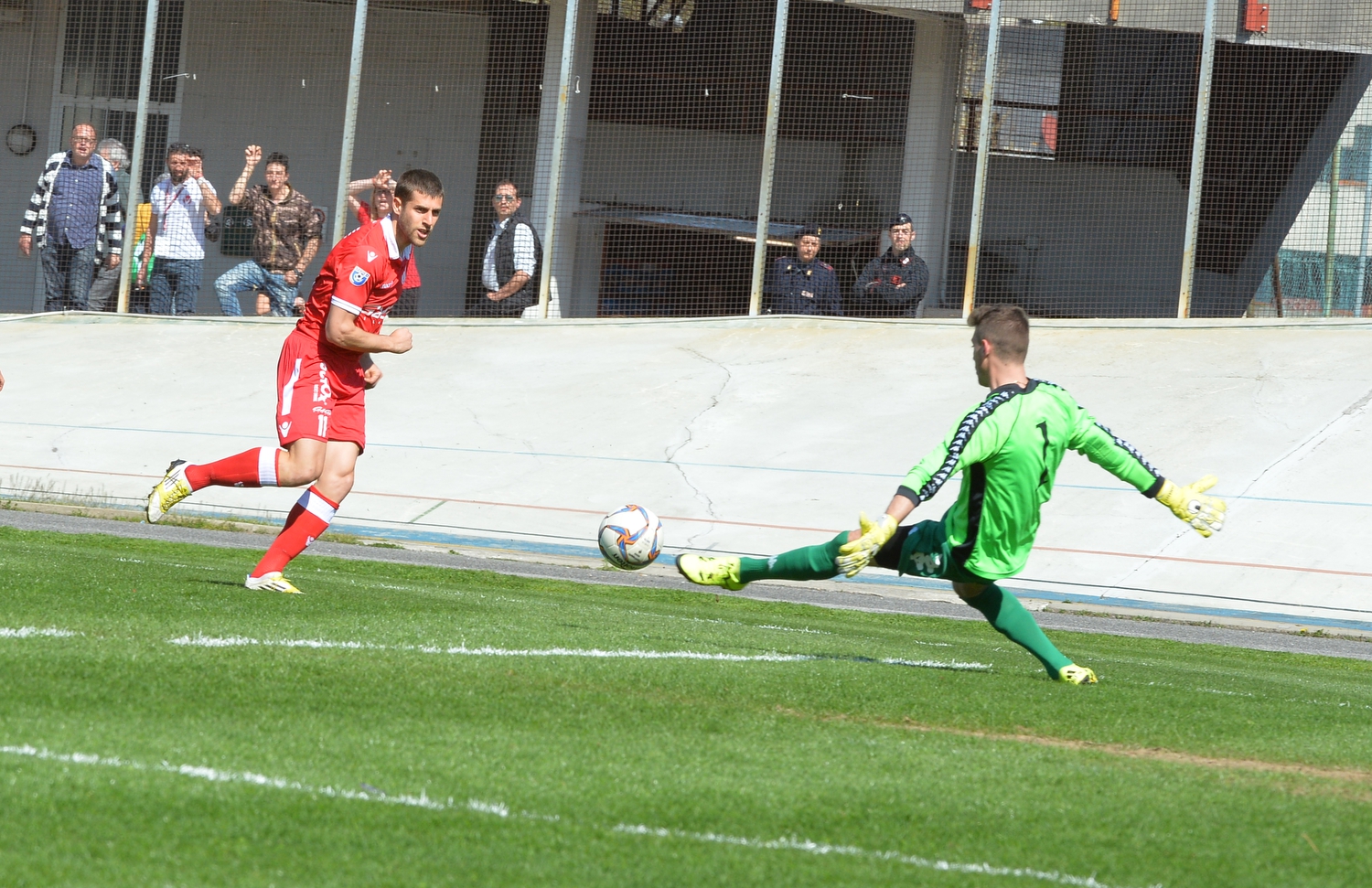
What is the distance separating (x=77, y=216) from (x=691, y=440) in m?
10.1

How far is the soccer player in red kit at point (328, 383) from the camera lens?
8.14 metres

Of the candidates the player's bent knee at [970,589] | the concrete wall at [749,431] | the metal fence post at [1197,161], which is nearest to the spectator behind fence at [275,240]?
the concrete wall at [749,431]

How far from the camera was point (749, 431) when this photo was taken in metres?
17.0

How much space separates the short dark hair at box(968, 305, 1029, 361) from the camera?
22.7ft

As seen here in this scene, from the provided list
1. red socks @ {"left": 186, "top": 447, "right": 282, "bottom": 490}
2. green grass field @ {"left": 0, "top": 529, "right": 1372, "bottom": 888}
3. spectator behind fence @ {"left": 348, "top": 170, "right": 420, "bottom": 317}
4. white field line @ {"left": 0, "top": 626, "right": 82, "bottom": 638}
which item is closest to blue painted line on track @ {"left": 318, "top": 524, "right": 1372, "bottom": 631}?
red socks @ {"left": 186, "top": 447, "right": 282, "bottom": 490}

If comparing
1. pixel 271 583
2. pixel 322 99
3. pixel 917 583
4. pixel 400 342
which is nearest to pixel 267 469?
pixel 271 583

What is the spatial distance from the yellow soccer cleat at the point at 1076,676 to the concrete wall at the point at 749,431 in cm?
596

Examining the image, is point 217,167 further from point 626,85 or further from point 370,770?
Answer: point 370,770

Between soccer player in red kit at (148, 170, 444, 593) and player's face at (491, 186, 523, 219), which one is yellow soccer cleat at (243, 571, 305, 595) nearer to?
soccer player in red kit at (148, 170, 444, 593)

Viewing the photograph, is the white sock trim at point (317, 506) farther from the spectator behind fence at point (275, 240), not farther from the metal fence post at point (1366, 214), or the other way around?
the metal fence post at point (1366, 214)

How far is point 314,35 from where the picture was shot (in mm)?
23625

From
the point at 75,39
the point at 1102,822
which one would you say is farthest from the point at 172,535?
the point at 75,39

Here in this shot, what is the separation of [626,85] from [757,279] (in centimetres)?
365

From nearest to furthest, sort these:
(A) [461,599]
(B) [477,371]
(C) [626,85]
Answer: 1. (A) [461,599]
2. (B) [477,371]
3. (C) [626,85]
